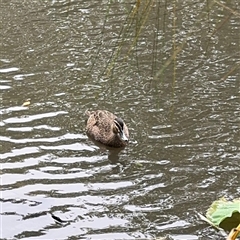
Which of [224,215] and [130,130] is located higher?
[130,130]

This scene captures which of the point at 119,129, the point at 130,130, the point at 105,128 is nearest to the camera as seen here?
the point at 119,129

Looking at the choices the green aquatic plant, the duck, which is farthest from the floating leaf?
the duck

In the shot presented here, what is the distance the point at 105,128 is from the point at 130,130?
1.24 ft

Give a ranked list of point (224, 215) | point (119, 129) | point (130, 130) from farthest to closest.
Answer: point (130, 130) < point (119, 129) < point (224, 215)

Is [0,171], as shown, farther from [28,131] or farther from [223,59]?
[223,59]

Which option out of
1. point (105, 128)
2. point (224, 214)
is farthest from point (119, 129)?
point (224, 214)

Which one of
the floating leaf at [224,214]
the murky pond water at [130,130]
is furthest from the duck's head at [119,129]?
the floating leaf at [224,214]

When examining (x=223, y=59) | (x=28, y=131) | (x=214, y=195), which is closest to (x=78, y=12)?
(x=223, y=59)

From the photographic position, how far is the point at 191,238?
5.84m

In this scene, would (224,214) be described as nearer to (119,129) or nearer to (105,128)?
(119,129)

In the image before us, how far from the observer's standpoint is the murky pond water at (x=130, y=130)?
→ 6.21 m

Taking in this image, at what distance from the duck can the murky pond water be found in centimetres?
14

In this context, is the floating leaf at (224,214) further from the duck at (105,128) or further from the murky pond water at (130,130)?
the duck at (105,128)

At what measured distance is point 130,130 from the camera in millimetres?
8305
